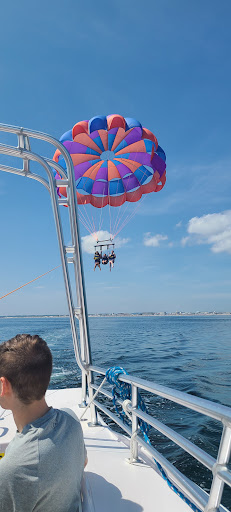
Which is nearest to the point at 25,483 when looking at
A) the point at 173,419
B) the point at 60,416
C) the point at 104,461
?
the point at 60,416

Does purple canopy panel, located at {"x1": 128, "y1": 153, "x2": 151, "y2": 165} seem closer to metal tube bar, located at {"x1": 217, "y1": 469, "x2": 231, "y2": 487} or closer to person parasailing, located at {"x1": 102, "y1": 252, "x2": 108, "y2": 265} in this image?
person parasailing, located at {"x1": 102, "y1": 252, "x2": 108, "y2": 265}

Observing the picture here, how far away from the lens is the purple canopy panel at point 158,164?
9562 millimetres

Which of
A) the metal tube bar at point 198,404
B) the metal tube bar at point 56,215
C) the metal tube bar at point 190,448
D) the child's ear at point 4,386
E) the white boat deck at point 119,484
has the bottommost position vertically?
the white boat deck at point 119,484

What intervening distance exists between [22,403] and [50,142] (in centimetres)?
269

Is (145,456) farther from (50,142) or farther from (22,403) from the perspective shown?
(50,142)

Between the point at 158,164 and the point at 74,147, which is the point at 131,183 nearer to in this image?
the point at 158,164

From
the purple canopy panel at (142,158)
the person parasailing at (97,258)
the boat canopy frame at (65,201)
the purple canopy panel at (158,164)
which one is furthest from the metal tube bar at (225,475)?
the person parasailing at (97,258)

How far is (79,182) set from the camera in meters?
10.3

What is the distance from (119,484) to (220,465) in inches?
59.0

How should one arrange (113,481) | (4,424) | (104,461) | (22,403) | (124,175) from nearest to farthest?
1. (22,403)
2. (113,481)
3. (104,461)
4. (4,424)
5. (124,175)

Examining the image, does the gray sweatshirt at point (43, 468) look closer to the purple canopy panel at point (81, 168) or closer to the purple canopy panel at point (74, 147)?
the purple canopy panel at point (74, 147)

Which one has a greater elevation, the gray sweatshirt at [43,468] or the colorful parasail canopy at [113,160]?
the colorful parasail canopy at [113,160]

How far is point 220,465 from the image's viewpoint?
4.27ft

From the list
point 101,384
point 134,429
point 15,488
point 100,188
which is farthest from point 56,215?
point 100,188
